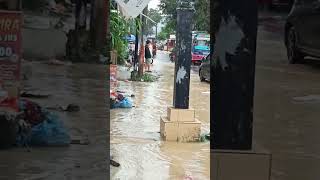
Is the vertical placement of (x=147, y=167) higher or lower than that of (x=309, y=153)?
lower

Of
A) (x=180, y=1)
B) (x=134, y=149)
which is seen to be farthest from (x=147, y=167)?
(x=180, y=1)

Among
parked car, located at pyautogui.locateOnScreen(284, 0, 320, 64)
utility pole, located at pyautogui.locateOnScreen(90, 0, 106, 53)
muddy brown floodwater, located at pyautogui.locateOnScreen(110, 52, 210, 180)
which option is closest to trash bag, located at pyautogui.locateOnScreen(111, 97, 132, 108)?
muddy brown floodwater, located at pyautogui.locateOnScreen(110, 52, 210, 180)

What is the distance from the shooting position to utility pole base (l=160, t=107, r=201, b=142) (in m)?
9.62

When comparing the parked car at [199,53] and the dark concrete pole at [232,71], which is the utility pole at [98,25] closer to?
the dark concrete pole at [232,71]

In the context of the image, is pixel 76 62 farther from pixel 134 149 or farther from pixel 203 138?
pixel 203 138

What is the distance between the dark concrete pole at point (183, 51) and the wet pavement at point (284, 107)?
611cm

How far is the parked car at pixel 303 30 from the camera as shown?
11.0 ft

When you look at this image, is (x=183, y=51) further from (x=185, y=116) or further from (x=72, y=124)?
(x=72, y=124)

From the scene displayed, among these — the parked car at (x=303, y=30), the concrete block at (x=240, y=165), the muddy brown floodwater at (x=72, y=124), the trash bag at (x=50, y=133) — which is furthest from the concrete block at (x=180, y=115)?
the parked car at (x=303, y=30)

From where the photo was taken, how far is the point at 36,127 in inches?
146

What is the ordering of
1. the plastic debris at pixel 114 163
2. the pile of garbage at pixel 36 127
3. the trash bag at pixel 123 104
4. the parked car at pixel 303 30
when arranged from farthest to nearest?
1. the trash bag at pixel 123 104
2. the plastic debris at pixel 114 163
3. the pile of garbage at pixel 36 127
4. the parked car at pixel 303 30

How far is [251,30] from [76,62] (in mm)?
1119

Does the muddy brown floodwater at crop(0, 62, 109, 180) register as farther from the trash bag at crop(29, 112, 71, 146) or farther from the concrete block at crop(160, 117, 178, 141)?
the concrete block at crop(160, 117, 178, 141)

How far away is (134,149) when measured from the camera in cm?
873
